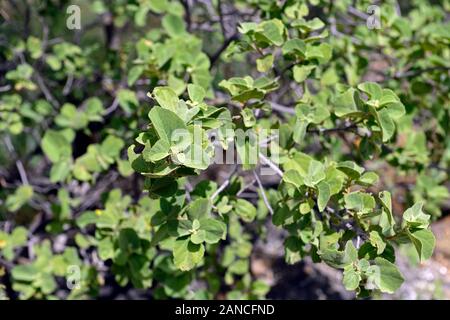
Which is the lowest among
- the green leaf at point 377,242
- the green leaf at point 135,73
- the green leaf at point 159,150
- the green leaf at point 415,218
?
the green leaf at point 377,242

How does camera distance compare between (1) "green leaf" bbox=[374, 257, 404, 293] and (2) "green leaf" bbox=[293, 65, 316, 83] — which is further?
(2) "green leaf" bbox=[293, 65, 316, 83]

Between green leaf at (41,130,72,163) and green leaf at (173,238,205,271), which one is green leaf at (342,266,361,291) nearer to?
green leaf at (173,238,205,271)

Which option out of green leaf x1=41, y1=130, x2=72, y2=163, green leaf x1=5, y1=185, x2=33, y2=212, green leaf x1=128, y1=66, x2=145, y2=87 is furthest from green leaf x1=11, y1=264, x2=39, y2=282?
green leaf x1=128, y1=66, x2=145, y2=87

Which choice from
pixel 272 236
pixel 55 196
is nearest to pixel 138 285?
pixel 55 196

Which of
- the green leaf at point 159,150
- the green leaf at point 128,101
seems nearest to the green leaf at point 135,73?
the green leaf at point 128,101

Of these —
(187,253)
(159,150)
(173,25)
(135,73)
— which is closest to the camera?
(159,150)

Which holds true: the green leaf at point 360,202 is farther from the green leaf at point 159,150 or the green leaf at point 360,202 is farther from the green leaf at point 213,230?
the green leaf at point 159,150

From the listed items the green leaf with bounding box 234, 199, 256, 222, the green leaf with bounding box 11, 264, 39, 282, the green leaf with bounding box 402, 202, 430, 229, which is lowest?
the green leaf with bounding box 11, 264, 39, 282

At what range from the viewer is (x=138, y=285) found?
188 cm

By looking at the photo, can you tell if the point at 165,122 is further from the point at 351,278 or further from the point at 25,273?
the point at 25,273

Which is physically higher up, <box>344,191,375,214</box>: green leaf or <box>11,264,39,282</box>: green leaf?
<box>344,191,375,214</box>: green leaf

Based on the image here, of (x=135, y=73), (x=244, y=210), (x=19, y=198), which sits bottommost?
(x=19, y=198)

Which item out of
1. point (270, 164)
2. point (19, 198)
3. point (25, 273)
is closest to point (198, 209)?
point (270, 164)

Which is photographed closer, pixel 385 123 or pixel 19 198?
pixel 385 123
